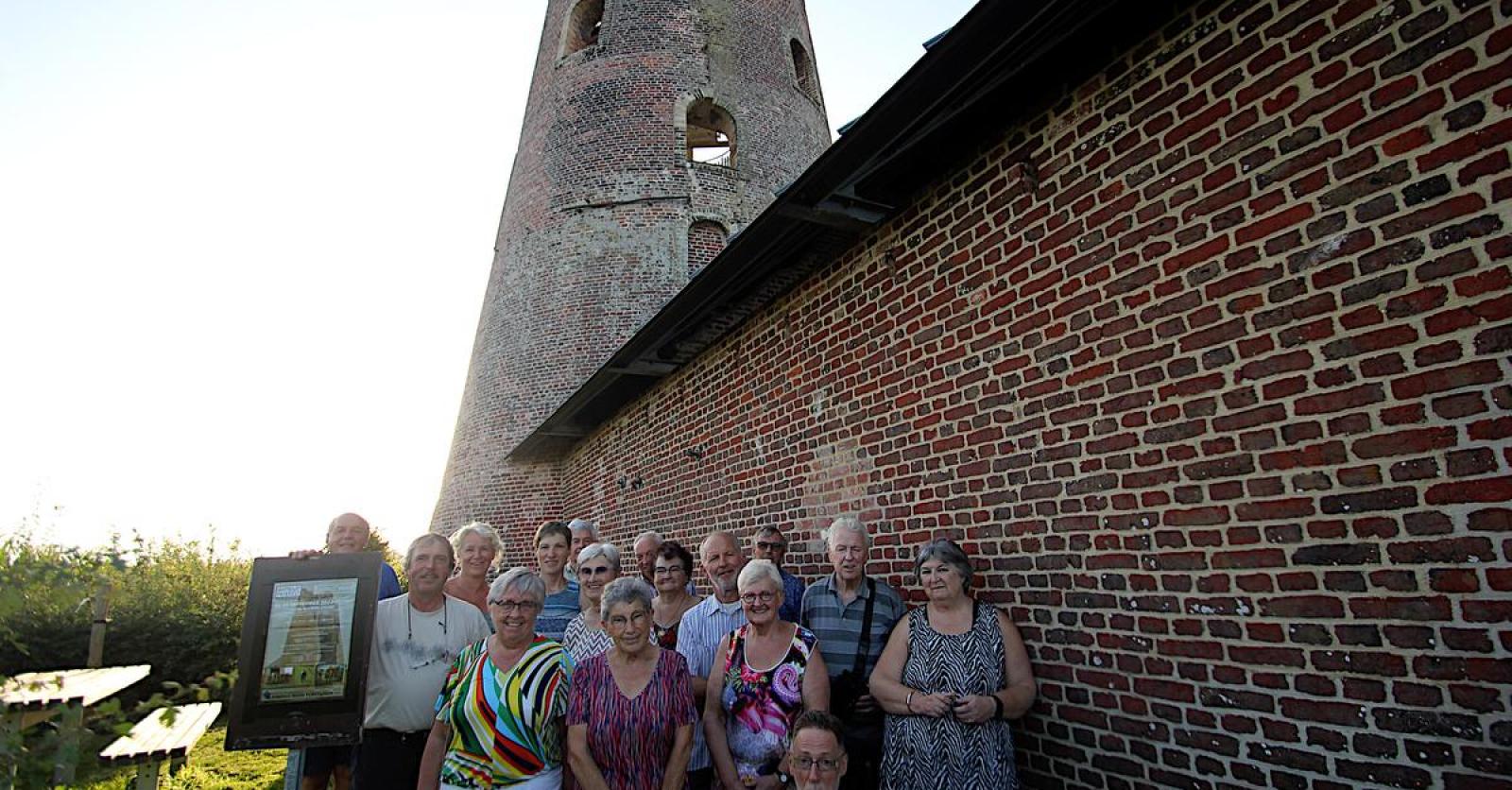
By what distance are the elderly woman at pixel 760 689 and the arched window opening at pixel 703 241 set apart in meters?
10.7

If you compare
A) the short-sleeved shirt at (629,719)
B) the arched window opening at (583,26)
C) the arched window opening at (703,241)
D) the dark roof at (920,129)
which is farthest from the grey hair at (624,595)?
the arched window opening at (583,26)

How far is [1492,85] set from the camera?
2031 millimetres

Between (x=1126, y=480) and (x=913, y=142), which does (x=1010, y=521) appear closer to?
(x=1126, y=480)

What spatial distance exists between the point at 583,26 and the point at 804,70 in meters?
4.94

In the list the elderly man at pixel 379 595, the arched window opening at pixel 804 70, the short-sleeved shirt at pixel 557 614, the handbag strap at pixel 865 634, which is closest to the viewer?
the handbag strap at pixel 865 634

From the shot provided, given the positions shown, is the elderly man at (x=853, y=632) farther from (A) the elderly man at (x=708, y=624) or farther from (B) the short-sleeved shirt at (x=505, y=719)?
(B) the short-sleeved shirt at (x=505, y=719)

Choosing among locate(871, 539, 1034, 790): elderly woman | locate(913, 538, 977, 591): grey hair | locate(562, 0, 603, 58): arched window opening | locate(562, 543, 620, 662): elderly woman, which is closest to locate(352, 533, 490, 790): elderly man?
locate(562, 543, 620, 662): elderly woman

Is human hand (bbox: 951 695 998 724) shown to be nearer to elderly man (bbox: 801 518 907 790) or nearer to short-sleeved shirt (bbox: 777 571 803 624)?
elderly man (bbox: 801 518 907 790)

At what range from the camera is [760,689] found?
10.2 ft

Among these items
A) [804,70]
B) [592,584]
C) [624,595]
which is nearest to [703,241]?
[804,70]

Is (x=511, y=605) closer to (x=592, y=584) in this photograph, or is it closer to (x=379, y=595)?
(x=592, y=584)

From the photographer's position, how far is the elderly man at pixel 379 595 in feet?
12.0

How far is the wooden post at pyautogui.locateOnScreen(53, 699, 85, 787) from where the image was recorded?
127cm

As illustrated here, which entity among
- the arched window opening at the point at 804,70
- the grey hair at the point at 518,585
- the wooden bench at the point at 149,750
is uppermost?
the arched window opening at the point at 804,70
